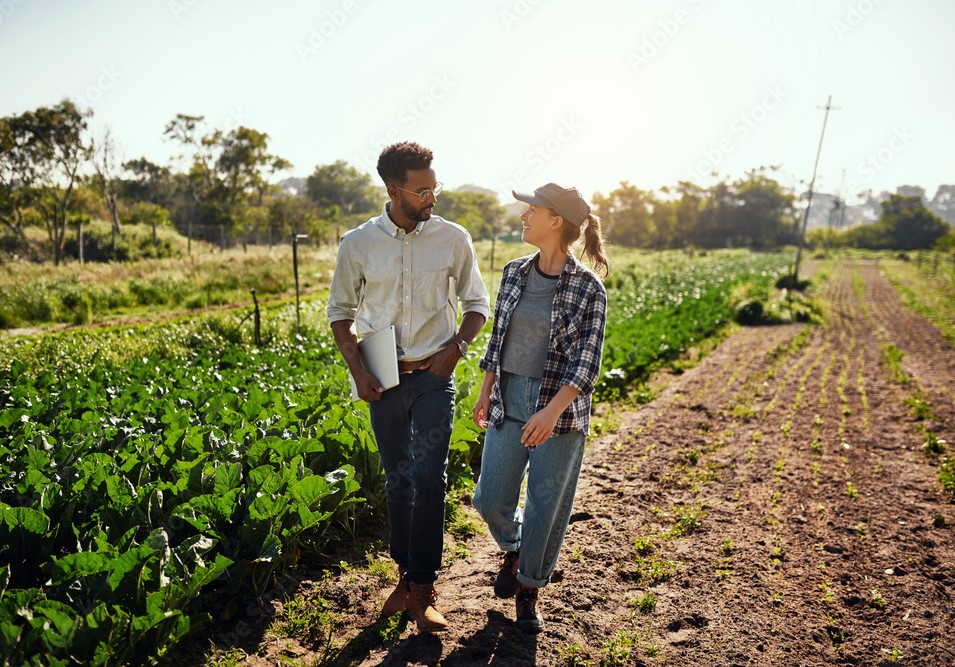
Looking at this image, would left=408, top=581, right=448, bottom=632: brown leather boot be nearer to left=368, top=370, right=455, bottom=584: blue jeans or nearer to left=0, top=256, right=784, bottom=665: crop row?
left=368, top=370, right=455, bottom=584: blue jeans

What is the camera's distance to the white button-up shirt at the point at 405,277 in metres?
2.66

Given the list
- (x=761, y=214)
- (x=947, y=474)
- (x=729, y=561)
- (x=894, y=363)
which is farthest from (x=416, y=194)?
(x=761, y=214)

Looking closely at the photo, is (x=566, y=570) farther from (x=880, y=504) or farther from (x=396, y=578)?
(x=880, y=504)

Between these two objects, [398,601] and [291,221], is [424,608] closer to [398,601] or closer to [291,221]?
[398,601]

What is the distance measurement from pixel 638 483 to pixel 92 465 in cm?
376

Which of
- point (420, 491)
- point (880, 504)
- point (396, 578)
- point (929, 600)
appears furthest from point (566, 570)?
point (880, 504)

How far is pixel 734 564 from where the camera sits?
3.71m

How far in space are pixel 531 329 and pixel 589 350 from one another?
0.99 ft

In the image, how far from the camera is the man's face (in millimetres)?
2518

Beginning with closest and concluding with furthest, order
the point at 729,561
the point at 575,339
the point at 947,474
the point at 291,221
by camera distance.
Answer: the point at 575,339 < the point at 729,561 < the point at 947,474 < the point at 291,221

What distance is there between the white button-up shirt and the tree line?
83cm

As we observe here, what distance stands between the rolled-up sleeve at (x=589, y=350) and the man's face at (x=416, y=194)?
764mm

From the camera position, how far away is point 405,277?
267 cm

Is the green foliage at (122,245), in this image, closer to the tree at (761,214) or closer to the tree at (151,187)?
the tree at (151,187)
